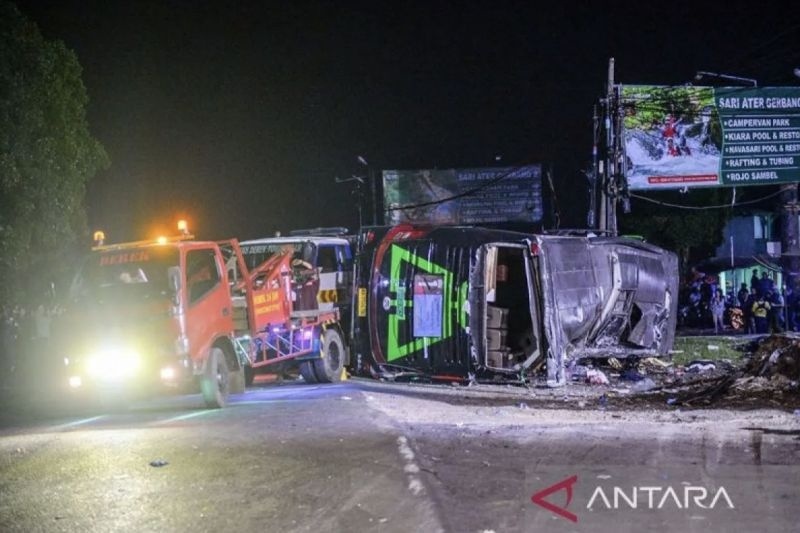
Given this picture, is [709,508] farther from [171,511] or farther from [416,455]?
[171,511]

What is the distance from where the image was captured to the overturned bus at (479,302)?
43.3ft

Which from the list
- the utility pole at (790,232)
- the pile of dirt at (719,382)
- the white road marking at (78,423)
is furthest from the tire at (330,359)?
the utility pole at (790,232)

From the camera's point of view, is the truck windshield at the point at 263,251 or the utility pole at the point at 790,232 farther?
the utility pole at the point at 790,232

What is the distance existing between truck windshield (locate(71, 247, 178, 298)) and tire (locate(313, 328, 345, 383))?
3.80 meters

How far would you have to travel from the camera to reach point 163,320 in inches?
430

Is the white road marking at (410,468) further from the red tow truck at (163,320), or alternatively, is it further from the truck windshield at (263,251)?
the truck windshield at (263,251)

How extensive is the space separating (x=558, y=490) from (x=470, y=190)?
3288 centimetres

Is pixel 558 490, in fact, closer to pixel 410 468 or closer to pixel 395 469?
pixel 410 468

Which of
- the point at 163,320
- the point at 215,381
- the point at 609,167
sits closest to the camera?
the point at 163,320

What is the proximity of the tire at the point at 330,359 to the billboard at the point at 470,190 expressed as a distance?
2421 centimetres

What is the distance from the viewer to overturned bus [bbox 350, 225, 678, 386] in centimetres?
1320

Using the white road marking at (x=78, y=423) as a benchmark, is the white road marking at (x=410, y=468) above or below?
above

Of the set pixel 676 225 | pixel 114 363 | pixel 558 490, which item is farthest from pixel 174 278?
pixel 676 225

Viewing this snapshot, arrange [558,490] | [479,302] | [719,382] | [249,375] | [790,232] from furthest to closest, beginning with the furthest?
[790,232] → [249,375] → [479,302] → [719,382] → [558,490]
